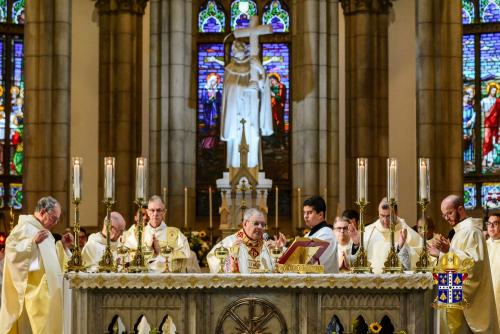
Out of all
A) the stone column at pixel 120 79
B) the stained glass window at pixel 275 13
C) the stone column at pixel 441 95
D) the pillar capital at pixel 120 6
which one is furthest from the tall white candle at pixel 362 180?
the stained glass window at pixel 275 13

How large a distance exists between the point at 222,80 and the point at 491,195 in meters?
6.65

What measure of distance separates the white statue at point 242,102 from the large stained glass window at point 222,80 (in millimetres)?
5382

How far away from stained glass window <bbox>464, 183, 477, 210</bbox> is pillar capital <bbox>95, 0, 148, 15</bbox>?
330 inches

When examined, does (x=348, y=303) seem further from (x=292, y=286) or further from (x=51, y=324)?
(x=51, y=324)

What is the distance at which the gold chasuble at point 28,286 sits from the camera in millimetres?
11664

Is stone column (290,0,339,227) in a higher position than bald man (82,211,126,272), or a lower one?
higher

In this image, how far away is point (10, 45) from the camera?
86.6 ft

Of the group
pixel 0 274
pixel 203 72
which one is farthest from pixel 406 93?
pixel 0 274

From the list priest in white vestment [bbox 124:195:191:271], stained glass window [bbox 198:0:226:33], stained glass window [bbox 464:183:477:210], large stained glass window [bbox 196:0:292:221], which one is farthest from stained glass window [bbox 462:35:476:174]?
priest in white vestment [bbox 124:195:191:271]

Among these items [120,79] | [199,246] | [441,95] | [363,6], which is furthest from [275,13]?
[199,246]

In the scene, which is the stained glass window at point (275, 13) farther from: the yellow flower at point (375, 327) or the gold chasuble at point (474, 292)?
the yellow flower at point (375, 327)

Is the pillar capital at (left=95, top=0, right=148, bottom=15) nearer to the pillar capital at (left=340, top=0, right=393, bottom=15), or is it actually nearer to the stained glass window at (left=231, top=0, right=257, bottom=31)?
the stained glass window at (left=231, top=0, right=257, bottom=31)

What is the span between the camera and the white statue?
66.3 ft

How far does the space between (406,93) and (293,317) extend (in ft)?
54.1
